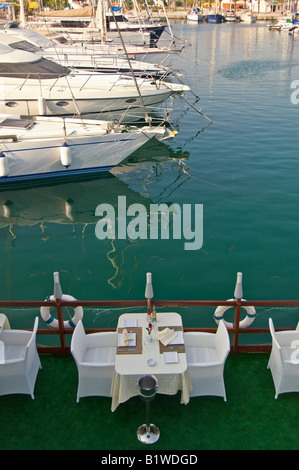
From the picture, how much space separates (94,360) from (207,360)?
65.9 inches

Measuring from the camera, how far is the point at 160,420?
587 centimetres

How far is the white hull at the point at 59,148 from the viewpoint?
15156mm

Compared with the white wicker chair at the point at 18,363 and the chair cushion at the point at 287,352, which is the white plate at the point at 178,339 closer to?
the chair cushion at the point at 287,352

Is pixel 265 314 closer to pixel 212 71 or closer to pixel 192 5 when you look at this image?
pixel 212 71

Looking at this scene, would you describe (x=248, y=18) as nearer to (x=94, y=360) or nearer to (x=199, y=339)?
(x=199, y=339)

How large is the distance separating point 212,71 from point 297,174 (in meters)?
27.2

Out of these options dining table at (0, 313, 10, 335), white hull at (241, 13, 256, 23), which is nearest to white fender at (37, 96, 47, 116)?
dining table at (0, 313, 10, 335)

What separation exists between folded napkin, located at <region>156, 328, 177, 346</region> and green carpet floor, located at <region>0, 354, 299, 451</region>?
83 cm

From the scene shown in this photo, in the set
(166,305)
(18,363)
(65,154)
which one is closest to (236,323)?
(166,305)

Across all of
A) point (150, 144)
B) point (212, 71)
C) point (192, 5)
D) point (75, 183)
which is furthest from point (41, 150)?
point (192, 5)

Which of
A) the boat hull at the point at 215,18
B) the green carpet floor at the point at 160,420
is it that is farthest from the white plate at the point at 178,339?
the boat hull at the point at 215,18

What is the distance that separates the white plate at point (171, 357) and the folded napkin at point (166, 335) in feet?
0.69

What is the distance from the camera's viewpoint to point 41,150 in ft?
50.3

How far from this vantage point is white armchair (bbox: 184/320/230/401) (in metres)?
5.95
